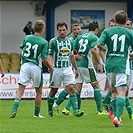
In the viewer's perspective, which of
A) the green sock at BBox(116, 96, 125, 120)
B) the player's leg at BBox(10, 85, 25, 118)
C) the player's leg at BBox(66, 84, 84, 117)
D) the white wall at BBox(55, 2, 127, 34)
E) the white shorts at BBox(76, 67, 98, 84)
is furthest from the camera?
the white wall at BBox(55, 2, 127, 34)

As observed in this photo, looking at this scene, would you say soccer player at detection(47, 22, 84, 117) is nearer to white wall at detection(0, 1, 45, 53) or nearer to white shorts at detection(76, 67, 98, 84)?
white shorts at detection(76, 67, 98, 84)

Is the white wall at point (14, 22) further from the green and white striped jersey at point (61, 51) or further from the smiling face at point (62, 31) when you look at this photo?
the smiling face at point (62, 31)

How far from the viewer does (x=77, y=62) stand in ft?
50.4

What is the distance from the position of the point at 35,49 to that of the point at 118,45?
2.41 meters

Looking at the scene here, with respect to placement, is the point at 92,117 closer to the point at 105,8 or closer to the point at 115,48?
the point at 115,48

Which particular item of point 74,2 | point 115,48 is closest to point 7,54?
point 74,2

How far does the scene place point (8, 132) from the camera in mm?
10961

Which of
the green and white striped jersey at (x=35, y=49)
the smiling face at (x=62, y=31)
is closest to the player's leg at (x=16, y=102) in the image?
the green and white striped jersey at (x=35, y=49)

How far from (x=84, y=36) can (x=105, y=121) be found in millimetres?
2557

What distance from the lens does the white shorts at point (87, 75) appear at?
49.8ft

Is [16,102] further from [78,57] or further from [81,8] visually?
[81,8]

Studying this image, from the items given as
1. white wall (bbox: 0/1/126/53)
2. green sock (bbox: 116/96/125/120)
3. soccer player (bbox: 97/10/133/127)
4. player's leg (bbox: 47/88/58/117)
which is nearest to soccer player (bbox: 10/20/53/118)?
player's leg (bbox: 47/88/58/117)

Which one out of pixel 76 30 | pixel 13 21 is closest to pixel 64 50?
pixel 76 30

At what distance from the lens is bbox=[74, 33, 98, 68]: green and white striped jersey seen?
15.1 meters
